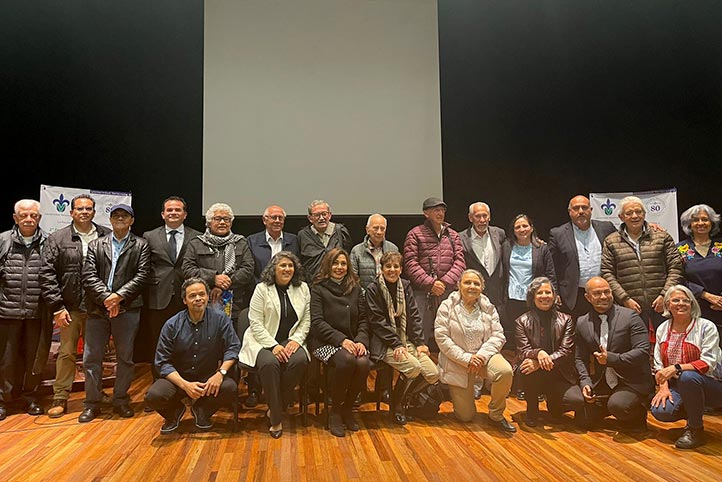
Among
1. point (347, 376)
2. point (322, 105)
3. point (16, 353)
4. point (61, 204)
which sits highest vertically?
point (322, 105)

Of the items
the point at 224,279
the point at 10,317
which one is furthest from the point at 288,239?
the point at 10,317

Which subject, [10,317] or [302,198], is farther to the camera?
[302,198]

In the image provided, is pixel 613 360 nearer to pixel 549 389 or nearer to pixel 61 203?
pixel 549 389

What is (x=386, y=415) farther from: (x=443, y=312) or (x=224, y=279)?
(x=224, y=279)

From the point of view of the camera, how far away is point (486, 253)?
3.99 meters

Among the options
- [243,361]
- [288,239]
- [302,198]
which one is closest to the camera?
[243,361]

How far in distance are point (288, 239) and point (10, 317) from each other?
6.58ft

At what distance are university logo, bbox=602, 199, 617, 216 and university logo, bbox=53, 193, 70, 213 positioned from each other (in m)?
5.52

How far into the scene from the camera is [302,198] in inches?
200

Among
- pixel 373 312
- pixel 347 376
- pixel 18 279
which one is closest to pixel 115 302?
pixel 18 279

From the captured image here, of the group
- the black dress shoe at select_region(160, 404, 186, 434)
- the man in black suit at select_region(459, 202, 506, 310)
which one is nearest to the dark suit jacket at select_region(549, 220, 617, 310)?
the man in black suit at select_region(459, 202, 506, 310)

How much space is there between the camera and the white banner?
4.54 meters

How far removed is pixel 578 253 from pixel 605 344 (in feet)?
3.12

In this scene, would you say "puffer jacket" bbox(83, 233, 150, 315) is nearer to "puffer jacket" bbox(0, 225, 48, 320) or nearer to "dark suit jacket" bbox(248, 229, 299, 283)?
"puffer jacket" bbox(0, 225, 48, 320)
